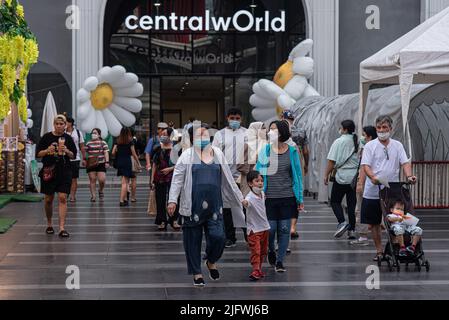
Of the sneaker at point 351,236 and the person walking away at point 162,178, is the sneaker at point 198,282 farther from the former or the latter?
the person walking away at point 162,178

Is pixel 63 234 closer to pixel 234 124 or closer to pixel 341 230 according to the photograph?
pixel 234 124

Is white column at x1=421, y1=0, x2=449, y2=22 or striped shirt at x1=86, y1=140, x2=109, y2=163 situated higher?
white column at x1=421, y1=0, x2=449, y2=22

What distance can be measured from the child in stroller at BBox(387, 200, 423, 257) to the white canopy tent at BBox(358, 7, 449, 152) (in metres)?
3.63

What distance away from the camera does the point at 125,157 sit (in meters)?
20.4

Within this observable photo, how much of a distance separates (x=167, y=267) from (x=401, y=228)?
2.87m

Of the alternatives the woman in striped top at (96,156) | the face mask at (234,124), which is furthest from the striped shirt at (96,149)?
the face mask at (234,124)

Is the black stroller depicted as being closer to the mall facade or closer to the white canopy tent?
the white canopy tent

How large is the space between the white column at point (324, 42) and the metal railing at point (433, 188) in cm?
1392

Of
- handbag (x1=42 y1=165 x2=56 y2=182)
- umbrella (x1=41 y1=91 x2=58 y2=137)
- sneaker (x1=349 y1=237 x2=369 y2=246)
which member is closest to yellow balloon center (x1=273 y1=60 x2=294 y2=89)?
umbrella (x1=41 y1=91 x2=58 y2=137)

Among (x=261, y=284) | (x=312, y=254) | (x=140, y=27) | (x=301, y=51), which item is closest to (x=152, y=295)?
(x=261, y=284)

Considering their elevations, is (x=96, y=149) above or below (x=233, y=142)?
below

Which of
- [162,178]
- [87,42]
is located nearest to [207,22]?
[87,42]

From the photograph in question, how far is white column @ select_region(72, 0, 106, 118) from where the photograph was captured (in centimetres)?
3278

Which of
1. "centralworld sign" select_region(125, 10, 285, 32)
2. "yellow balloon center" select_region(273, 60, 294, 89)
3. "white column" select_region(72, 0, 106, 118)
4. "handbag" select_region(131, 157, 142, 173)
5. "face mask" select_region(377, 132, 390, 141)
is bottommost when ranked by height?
"handbag" select_region(131, 157, 142, 173)
